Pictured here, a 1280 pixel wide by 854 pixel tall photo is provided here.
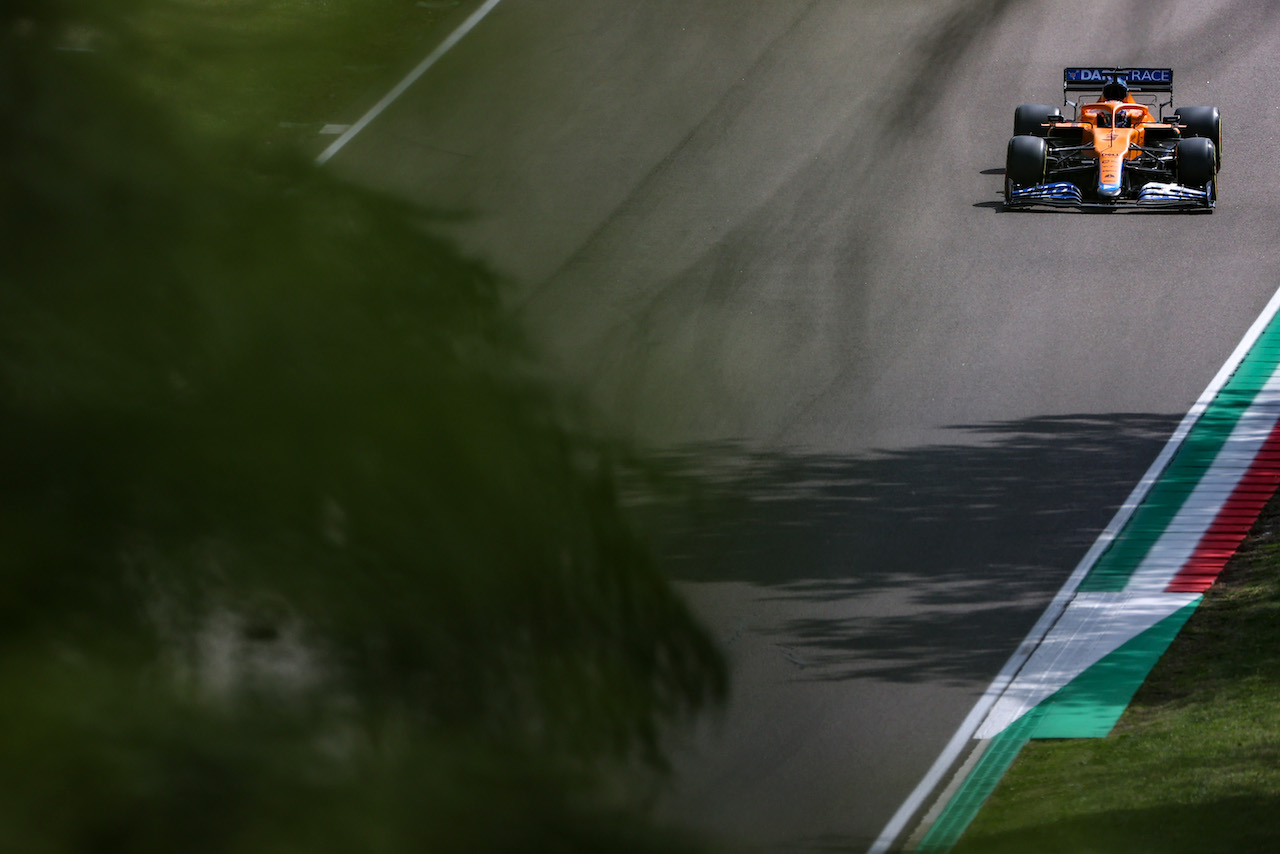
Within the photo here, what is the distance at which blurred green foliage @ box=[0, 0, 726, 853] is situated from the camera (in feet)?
2.67

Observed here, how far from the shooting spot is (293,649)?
34.8 inches

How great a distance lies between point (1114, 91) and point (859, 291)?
14.2 feet

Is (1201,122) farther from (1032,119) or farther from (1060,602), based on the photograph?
(1060,602)

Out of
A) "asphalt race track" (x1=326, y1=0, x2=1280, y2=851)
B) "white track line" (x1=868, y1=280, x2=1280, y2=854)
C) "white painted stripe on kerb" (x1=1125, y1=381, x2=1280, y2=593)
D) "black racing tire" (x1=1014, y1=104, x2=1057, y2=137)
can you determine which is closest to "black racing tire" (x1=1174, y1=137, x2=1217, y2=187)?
"asphalt race track" (x1=326, y1=0, x2=1280, y2=851)

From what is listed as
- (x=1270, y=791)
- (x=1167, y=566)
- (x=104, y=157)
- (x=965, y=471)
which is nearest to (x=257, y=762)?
(x=104, y=157)

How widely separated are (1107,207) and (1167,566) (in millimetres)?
7316

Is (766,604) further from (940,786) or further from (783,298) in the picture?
(783,298)

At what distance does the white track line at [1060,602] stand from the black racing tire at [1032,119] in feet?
12.0

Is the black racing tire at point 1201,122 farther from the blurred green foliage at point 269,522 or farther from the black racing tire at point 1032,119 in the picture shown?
the blurred green foliage at point 269,522

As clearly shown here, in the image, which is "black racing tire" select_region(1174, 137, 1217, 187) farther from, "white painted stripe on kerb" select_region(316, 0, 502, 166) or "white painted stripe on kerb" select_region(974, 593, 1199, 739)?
"white painted stripe on kerb" select_region(316, 0, 502, 166)

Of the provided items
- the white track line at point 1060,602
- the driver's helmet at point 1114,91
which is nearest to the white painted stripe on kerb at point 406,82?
the white track line at point 1060,602

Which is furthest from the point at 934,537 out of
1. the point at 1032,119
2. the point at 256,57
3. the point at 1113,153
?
the point at 256,57

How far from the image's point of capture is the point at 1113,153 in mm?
16828

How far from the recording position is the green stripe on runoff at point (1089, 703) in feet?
29.5
